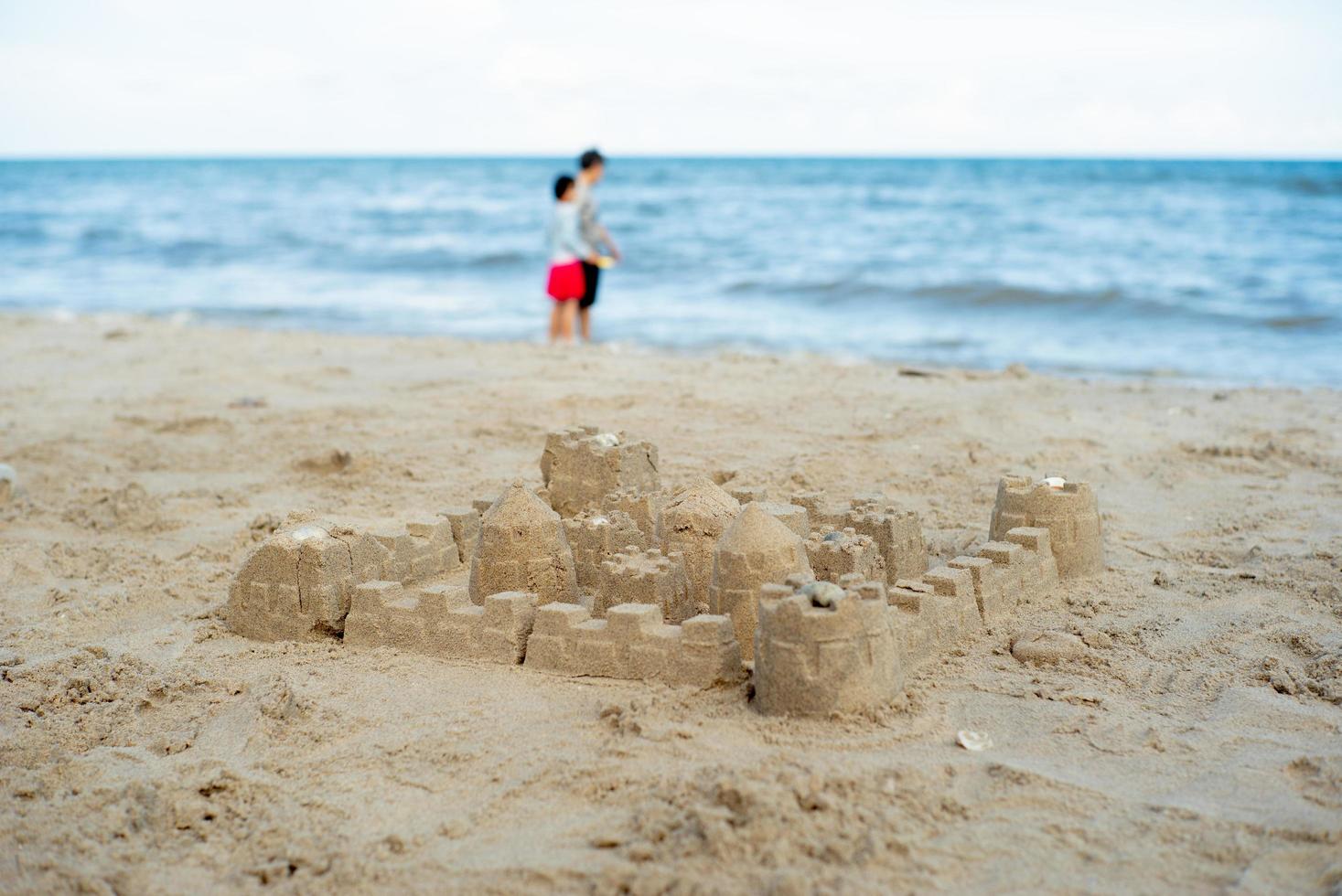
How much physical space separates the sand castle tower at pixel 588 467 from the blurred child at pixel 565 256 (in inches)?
194

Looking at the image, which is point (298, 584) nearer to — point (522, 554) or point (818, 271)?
point (522, 554)

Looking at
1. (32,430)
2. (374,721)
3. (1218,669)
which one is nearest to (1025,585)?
(1218,669)

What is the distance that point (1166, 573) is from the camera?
13.6ft

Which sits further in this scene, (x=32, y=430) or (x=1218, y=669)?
(x=32, y=430)

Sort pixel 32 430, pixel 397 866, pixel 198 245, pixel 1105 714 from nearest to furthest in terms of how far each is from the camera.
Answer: pixel 397 866 < pixel 1105 714 < pixel 32 430 < pixel 198 245

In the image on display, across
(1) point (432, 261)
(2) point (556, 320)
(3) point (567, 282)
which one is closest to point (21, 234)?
(1) point (432, 261)

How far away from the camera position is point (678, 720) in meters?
2.88

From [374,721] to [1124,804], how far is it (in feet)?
6.13

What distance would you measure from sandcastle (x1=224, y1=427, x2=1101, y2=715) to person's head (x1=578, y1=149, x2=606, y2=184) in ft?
16.7

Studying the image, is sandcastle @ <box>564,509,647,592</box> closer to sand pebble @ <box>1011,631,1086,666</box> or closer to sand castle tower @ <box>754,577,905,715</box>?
sand castle tower @ <box>754,577,905,715</box>

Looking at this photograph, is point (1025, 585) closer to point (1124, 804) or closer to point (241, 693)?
point (1124, 804)

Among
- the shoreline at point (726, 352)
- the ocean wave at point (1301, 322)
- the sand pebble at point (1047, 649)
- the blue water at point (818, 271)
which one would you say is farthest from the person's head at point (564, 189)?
the ocean wave at point (1301, 322)

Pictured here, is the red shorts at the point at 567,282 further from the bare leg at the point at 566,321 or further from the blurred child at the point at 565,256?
the bare leg at the point at 566,321

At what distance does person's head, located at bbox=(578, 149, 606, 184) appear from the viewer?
354 inches
